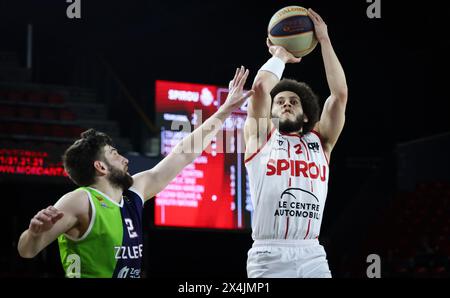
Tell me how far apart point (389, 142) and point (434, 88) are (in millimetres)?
1297

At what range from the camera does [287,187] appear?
17.6 feet

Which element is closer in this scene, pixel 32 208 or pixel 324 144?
pixel 324 144

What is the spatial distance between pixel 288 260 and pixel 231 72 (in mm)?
8349

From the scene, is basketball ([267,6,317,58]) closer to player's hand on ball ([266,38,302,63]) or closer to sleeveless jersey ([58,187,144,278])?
player's hand on ball ([266,38,302,63])

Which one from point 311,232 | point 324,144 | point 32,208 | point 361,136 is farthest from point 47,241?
point 361,136

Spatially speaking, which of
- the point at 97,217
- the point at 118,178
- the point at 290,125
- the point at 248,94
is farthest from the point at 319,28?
the point at 97,217

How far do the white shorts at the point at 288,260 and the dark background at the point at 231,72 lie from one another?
734 cm

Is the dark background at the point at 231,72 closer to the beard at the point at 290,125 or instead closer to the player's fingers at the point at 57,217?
the beard at the point at 290,125

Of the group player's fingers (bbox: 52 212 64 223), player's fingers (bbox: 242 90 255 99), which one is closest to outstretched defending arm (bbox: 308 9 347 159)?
player's fingers (bbox: 242 90 255 99)

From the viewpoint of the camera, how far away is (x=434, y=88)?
586 inches

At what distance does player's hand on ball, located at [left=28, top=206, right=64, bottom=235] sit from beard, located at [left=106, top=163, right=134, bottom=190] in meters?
0.62

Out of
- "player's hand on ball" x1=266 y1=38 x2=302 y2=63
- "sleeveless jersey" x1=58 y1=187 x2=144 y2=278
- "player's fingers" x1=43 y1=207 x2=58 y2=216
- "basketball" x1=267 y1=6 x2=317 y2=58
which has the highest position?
"basketball" x1=267 y1=6 x2=317 y2=58

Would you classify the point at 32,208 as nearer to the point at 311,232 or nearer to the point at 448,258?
the point at 448,258

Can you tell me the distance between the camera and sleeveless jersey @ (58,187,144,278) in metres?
4.44
